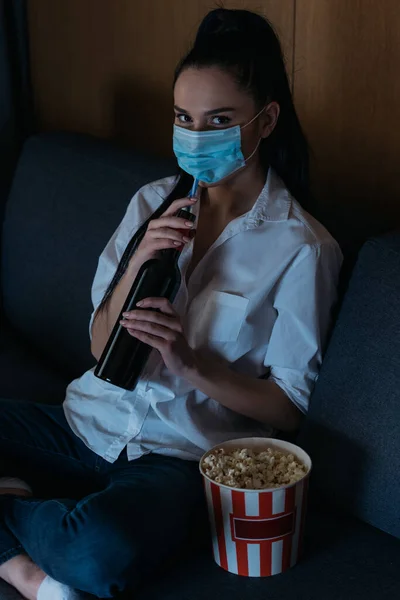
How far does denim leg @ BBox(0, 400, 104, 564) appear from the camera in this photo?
1563 millimetres

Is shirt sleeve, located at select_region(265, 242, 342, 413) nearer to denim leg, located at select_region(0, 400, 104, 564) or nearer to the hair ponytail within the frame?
the hair ponytail

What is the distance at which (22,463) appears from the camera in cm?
162

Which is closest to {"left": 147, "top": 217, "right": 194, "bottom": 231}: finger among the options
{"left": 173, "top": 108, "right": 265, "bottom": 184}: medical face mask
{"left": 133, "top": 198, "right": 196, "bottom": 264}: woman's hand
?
{"left": 133, "top": 198, "right": 196, "bottom": 264}: woman's hand

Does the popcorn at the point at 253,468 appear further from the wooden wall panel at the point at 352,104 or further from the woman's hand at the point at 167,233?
the wooden wall panel at the point at 352,104

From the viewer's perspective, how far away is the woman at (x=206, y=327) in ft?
4.42

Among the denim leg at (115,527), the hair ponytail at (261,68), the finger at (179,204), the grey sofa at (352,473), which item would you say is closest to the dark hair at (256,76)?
the hair ponytail at (261,68)

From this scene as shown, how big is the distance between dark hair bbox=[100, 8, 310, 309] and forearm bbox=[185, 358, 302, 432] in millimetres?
252

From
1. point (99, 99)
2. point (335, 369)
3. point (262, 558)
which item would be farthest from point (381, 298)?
point (99, 99)

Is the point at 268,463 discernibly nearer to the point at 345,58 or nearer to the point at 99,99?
the point at 345,58

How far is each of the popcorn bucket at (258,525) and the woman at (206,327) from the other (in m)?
0.10

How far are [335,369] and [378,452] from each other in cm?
15

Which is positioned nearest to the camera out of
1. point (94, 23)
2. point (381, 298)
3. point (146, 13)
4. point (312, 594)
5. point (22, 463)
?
point (312, 594)

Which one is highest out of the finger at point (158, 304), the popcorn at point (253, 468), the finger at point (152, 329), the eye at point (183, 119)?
the eye at point (183, 119)

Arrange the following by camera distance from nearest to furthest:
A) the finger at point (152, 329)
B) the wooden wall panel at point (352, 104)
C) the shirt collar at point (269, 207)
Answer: the finger at point (152, 329)
the shirt collar at point (269, 207)
the wooden wall panel at point (352, 104)
